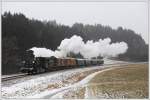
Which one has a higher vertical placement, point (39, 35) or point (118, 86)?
point (39, 35)

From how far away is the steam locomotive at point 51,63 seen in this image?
6348mm

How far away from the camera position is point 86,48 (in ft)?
21.0

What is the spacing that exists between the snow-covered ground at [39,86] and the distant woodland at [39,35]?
0.69ft

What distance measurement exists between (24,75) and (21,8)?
3.06 ft

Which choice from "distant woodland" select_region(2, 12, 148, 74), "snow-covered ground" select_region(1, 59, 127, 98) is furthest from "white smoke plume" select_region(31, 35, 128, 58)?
"snow-covered ground" select_region(1, 59, 127, 98)

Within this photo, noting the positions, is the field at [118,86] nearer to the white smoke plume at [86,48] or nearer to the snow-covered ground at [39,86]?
the snow-covered ground at [39,86]

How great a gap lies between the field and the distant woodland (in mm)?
248

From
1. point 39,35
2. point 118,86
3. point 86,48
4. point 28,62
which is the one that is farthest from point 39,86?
point 118,86

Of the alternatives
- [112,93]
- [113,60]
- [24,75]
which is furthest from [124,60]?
[24,75]

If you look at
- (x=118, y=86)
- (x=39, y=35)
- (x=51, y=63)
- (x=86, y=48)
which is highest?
(x=39, y=35)

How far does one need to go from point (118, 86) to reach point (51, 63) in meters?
1.03

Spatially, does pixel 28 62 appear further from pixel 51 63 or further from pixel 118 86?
pixel 118 86

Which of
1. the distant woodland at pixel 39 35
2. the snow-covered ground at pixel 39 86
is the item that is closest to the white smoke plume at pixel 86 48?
the distant woodland at pixel 39 35

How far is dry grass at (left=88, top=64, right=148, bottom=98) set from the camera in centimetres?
610
